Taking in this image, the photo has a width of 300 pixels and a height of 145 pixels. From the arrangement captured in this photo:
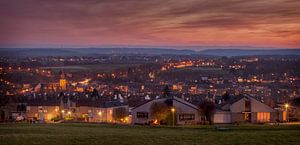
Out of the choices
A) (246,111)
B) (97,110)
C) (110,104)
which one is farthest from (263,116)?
(97,110)

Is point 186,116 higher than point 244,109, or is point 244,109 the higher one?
point 244,109

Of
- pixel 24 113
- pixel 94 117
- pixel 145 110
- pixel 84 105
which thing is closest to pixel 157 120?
pixel 145 110

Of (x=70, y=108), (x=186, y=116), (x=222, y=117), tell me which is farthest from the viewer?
(x=70, y=108)

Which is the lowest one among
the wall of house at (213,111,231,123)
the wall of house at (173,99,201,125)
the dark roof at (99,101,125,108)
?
the wall of house at (213,111,231,123)

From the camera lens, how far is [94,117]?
3482 inches

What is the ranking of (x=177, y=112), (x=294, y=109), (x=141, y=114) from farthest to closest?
(x=294, y=109), (x=141, y=114), (x=177, y=112)

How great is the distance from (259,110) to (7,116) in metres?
49.4

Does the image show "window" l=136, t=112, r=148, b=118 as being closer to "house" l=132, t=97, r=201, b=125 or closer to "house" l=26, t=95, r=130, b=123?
"house" l=132, t=97, r=201, b=125

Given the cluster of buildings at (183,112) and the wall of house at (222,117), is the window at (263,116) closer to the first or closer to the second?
the cluster of buildings at (183,112)

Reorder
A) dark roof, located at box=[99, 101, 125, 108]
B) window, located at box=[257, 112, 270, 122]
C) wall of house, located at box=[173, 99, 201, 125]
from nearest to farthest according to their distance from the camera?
wall of house, located at box=[173, 99, 201, 125]
window, located at box=[257, 112, 270, 122]
dark roof, located at box=[99, 101, 125, 108]

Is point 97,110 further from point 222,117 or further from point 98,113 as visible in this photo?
point 222,117

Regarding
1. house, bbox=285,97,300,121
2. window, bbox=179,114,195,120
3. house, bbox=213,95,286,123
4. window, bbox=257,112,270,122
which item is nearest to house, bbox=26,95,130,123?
window, bbox=179,114,195,120

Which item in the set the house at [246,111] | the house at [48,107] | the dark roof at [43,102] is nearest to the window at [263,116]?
the house at [246,111]

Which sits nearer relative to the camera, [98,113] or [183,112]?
[183,112]
